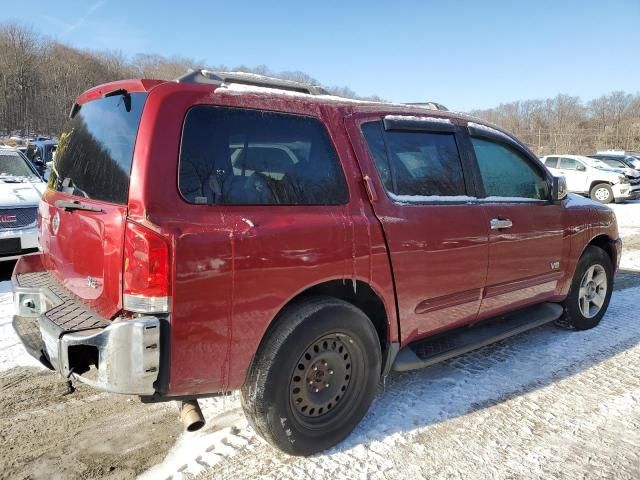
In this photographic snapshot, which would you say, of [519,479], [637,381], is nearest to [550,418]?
[519,479]

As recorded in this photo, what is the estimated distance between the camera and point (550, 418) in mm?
3182

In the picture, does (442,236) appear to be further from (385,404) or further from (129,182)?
(129,182)

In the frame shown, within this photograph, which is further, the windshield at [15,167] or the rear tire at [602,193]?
→ the rear tire at [602,193]

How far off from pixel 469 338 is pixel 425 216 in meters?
1.06

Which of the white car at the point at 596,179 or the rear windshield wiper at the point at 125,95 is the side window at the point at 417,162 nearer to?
the rear windshield wiper at the point at 125,95

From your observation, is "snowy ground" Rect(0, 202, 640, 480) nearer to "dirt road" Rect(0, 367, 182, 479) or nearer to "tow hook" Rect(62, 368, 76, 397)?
"dirt road" Rect(0, 367, 182, 479)

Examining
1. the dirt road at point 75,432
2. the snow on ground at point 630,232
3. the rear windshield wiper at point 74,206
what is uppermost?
the rear windshield wiper at point 74,206

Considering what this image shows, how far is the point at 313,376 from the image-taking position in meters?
2.74

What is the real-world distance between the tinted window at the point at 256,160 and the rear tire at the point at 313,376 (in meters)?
0.61

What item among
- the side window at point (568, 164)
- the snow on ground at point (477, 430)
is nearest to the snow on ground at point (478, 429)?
the snow on ground at point (477, 430)

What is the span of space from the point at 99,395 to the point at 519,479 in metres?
2.65

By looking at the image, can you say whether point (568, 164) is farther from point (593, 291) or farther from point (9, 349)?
point (9, 349)

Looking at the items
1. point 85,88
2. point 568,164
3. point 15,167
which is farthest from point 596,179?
point 85,88

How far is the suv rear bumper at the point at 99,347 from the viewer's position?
2125mm
